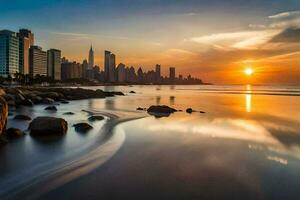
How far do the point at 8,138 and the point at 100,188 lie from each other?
9162 mm

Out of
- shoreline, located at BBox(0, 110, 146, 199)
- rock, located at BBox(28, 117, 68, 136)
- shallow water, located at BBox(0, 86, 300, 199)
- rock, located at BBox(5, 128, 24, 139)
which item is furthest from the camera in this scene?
rock, located at BBox(28, 117, 68, 136)

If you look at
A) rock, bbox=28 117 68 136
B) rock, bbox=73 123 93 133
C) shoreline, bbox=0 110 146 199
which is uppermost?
rock, bbox=28 117 68 136

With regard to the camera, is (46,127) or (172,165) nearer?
(172,165)

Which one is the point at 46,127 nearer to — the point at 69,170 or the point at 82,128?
the point at 82,128

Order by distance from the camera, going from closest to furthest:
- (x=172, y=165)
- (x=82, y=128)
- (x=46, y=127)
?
(x=172, y=165)
(x=46, y=127)
(x=82, y=128)

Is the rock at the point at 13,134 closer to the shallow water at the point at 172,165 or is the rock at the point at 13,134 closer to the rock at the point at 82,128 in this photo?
the shallow water at the point at 172,165

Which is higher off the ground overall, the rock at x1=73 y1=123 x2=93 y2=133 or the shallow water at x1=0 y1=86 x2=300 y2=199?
the rock at x1=73 y1=123 x2=93 y2=133

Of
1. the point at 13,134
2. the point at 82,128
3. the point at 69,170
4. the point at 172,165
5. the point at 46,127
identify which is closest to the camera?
the point at 69,170

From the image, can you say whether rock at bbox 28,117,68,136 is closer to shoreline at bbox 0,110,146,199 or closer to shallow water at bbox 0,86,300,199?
shallow water at bbox 0,86,300,199

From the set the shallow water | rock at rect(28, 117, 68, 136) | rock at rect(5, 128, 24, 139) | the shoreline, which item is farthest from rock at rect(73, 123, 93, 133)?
rock at rect(5, 128, 24, 139)

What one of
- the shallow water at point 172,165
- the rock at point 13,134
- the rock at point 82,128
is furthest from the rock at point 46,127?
the rock at point 82,128

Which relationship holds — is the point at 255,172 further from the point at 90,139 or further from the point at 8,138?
the point at 8,138

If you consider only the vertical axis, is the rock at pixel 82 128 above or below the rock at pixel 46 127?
below

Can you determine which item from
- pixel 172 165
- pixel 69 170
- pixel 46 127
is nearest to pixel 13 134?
pixel 46 127
